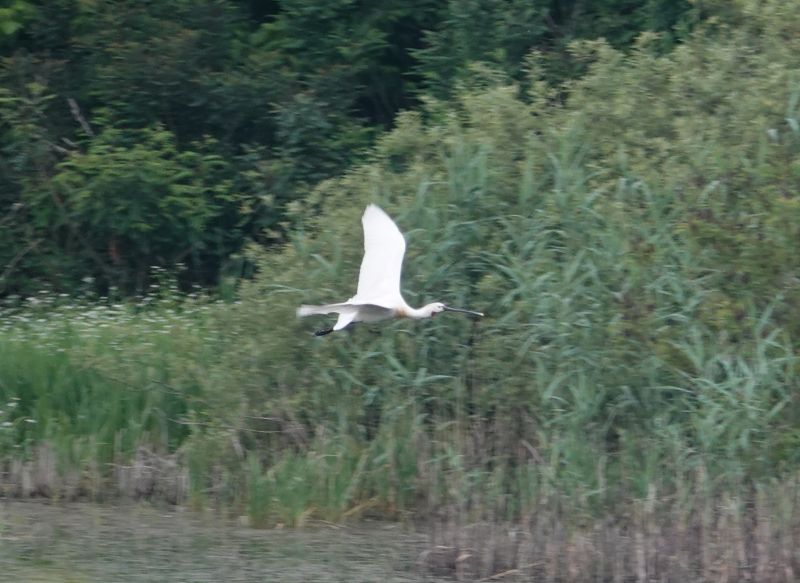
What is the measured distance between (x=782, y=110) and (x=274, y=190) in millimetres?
5642

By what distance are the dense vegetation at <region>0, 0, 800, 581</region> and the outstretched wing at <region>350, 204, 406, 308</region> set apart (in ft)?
1.48

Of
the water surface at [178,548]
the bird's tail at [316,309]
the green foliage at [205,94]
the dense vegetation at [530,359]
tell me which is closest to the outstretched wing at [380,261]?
the bird's tail at [316,309]

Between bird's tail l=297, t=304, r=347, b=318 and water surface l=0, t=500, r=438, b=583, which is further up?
bird's tail l=297, t=304, r=347, b=318

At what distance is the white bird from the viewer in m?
8.05

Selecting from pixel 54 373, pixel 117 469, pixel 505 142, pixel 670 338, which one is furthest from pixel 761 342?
pixel 54 373

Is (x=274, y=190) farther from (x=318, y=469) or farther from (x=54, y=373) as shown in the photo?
(x=318, y=469)

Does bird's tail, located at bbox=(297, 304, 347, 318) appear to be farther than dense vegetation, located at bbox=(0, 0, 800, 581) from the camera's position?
Yes

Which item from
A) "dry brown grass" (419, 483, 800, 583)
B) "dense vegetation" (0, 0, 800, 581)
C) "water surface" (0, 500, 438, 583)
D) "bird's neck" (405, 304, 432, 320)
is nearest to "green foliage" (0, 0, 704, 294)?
"dense vegetation" (0, 0, 800, 581)

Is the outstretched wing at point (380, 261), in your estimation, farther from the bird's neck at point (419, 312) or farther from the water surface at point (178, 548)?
the water surface at point (178, 548)

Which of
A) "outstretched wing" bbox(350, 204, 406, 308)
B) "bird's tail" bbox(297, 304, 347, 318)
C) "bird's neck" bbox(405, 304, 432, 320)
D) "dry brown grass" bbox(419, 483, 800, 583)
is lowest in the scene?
"dry brown grass" bbox(419, 483, 800, 583)

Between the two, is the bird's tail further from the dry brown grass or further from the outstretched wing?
the dry brown grass

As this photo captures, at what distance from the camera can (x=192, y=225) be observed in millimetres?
12797

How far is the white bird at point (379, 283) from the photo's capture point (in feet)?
26.4

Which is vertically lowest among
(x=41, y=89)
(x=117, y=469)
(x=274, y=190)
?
(x=117, y=469)
